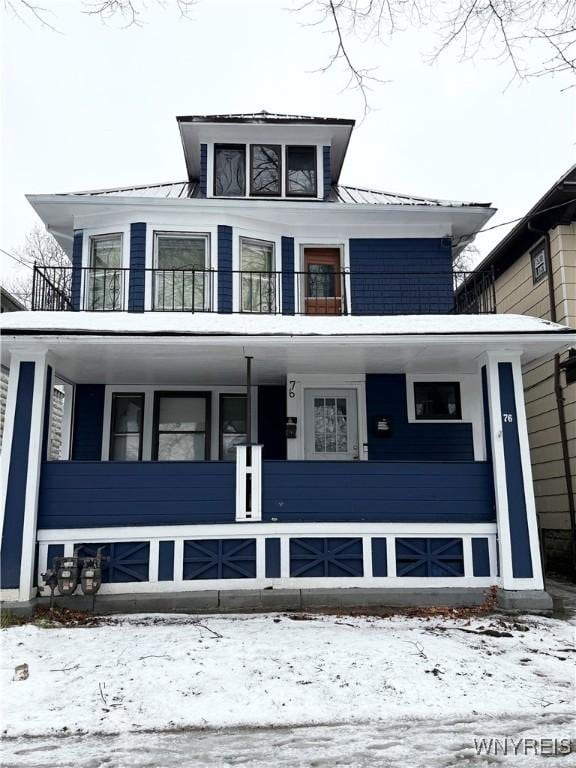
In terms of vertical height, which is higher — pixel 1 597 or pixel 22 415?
pixel 22 415

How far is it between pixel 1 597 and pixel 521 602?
19.5 ft

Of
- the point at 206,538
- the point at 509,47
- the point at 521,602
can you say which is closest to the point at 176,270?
the point at 206,538

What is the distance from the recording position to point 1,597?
6.56 m

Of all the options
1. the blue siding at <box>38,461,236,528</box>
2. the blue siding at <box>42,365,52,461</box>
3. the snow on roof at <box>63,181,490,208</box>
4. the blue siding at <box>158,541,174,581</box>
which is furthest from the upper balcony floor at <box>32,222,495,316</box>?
the blue siding at <box>158,541,174,581</box>

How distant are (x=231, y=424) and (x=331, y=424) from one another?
5.42 ft

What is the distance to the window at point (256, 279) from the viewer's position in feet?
31.8

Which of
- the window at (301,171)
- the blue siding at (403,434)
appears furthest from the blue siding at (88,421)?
the window at (301,171)

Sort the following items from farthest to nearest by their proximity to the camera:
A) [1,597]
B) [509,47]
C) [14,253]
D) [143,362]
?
1. [14,253]
2. [143,362]
3. [1,597]
4. [509,47]

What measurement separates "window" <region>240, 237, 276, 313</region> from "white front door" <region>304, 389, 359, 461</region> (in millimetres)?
1707

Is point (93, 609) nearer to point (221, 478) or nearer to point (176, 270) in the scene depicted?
point (221, 478)

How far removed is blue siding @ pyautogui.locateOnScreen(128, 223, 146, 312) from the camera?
30.4 feet

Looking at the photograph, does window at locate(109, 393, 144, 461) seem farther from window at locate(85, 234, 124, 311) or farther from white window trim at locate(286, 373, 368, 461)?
white window trim at locate(286, 373, 368, 461)
